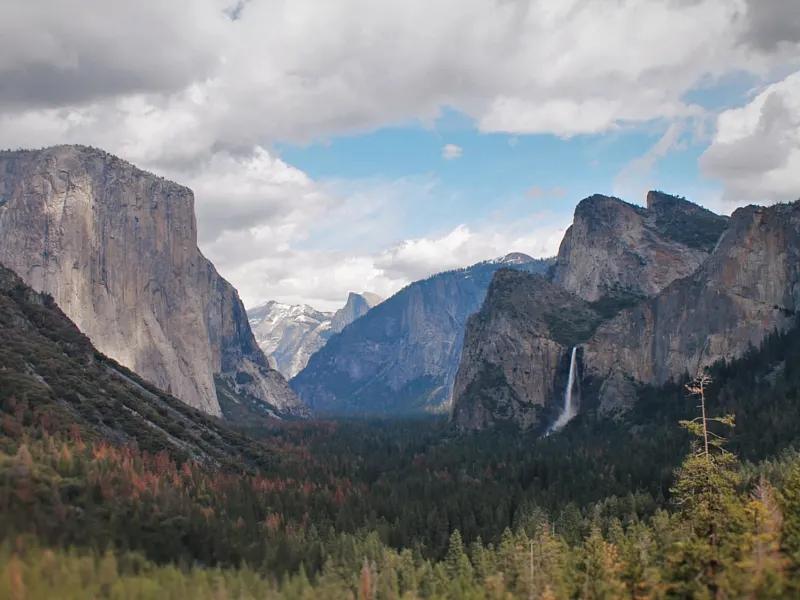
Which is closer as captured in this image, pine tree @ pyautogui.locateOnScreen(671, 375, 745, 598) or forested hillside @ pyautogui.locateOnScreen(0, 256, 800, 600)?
pine tree @ pyautogui.locateOnScreen(671, 375, 745, 598)

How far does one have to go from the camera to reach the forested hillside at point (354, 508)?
61188 mm

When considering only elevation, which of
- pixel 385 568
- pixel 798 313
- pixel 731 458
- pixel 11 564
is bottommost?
pixel 385 568

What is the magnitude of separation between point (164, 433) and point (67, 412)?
29.7 m

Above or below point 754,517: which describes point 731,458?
above

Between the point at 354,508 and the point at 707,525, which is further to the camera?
the point at 354,508

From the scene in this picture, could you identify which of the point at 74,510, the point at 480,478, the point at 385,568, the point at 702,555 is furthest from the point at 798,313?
the point at 74,510

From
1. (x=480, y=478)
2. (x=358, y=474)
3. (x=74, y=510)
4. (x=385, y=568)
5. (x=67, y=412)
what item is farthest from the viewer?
(x=358, y=474)

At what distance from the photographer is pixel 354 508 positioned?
139375mm

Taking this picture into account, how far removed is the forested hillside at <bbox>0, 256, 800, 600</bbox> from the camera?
6119cm

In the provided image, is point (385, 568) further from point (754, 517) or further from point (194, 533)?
point (754, 517)

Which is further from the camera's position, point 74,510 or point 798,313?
point 798,313

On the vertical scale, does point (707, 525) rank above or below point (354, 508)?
above

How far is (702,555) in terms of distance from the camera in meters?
56.8

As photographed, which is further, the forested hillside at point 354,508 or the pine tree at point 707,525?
the forested hillside at point 354,508
